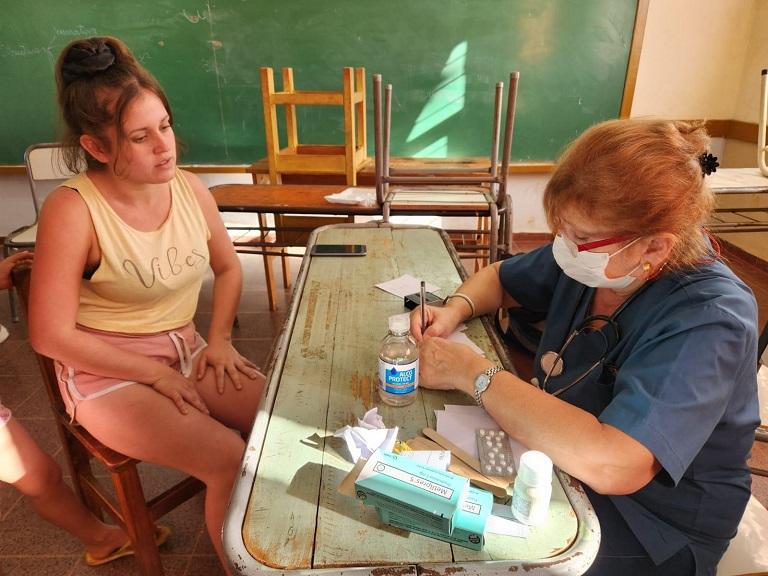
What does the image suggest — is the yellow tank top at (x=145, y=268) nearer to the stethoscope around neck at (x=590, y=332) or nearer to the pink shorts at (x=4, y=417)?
the pink shorts at (x=4, y=417)

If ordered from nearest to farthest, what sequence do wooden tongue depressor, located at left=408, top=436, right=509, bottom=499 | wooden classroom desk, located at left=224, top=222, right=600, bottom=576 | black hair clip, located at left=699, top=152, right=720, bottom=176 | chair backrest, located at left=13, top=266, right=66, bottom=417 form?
wooden classroom desk, located at left=224, top=222, right=600, bottom=576
wooden tongue depressor, located at left=408, top=436, right=509, bottom=499
black hair clip, located at left=699, top=152, right=720, bottom=176
chair backrest, located at left=13, top=266, right=66, bottom=417

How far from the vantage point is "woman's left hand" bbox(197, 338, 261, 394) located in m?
1.35

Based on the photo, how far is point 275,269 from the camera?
377cm

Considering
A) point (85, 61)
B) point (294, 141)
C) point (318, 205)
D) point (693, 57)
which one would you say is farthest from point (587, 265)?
point (693, 57)

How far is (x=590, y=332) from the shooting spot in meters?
1.03

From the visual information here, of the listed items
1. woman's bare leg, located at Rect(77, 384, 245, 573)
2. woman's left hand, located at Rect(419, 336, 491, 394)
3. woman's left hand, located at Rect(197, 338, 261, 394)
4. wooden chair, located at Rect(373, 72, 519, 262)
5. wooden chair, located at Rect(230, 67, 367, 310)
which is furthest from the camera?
wooden chair, located at Rect(230, 67, 367, 310)

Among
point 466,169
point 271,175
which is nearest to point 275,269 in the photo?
point 271,175

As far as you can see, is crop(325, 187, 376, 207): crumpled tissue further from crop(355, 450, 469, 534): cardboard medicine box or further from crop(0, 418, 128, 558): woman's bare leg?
crop(355, 450, 469, 534): cardboard medicine box

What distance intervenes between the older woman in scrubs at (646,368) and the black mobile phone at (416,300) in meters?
0.27

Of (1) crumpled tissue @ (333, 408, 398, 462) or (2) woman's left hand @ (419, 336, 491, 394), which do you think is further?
(2) woman's left hand @ (419, 336, 491, 394)

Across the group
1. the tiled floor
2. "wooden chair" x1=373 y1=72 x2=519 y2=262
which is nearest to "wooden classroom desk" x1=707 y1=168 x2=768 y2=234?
"wooden chair" x1=373 y1=72 x2=519 y2=262

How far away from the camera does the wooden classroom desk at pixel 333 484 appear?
0.63 meters

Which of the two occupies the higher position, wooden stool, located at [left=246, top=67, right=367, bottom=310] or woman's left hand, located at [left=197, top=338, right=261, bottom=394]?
wooden stool, located at [left=246, top=67, right=367, bottom=310]

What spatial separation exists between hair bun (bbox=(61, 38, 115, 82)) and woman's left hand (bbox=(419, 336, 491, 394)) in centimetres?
94
